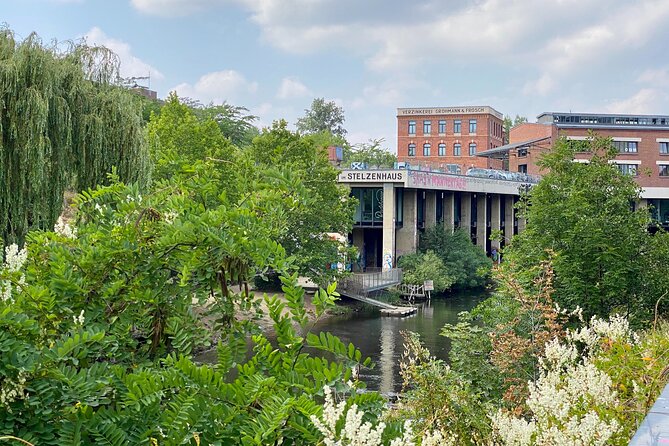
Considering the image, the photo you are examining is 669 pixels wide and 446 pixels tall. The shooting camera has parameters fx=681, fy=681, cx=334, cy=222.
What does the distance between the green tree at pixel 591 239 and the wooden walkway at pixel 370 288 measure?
17094 millimetres

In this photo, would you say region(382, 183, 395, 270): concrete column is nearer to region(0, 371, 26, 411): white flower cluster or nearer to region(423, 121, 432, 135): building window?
region(423, 121, 432, 135): building window

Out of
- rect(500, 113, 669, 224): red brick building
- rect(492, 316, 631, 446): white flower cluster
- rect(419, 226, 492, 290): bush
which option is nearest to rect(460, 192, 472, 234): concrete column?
rect(419, 226, 492, 290): bush

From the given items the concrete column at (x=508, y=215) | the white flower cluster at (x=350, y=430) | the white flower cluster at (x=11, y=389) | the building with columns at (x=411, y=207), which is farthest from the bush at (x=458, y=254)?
the white flower cluster at (x=350, y=430)

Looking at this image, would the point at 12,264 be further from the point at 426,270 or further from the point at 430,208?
the point at 430,208

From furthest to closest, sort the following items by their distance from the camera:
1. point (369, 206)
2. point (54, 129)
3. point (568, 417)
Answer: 1. point (369, 206)
2. point (54, 129)
3. point (568, 417)

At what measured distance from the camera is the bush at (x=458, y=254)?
47000 millimetres

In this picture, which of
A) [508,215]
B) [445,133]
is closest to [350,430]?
[508,215]

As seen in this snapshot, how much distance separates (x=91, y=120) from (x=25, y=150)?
2449mm

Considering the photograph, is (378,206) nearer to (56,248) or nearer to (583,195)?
(583,195)

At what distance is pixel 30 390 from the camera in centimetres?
370

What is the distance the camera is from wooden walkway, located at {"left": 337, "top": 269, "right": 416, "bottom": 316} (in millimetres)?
37062

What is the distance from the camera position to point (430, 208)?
52.1 metres

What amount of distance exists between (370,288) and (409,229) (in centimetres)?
1037

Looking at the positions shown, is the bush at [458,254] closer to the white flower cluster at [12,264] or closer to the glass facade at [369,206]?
the glass facade at [369,206]
